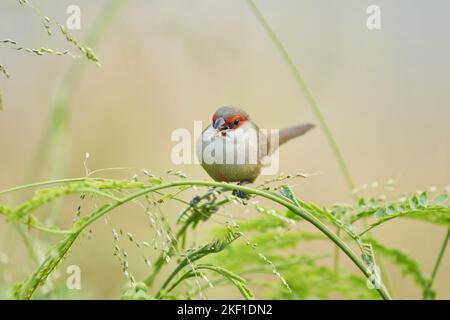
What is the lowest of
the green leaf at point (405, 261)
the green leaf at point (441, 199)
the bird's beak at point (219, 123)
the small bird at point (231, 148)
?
the green leaf at point (405, 261)

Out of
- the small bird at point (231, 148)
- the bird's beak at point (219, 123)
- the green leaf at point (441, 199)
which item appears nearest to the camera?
the green leaf at point (441, 199)

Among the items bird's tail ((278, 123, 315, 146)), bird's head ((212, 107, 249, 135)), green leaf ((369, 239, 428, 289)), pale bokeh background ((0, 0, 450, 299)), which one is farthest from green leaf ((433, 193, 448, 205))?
pale bokeh background ((0, 0, 450, 299))

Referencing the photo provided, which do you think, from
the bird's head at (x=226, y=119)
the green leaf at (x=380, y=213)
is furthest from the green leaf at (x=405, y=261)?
the bird's head at (x=226, y=119)

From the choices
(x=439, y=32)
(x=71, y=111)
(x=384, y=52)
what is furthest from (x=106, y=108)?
(x=439, y=32)

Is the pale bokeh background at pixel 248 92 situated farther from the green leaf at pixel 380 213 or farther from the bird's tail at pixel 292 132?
the green leaf at pixel 380 213

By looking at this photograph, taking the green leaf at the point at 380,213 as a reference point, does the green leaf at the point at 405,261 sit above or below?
below

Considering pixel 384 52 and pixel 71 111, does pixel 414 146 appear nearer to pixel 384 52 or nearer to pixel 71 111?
pixel 384 52

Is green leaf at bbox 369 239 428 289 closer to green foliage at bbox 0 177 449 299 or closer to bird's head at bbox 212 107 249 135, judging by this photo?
green foliage at bbox 0 177 449 299

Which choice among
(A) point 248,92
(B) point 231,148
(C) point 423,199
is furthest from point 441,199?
(A) point 248,92
